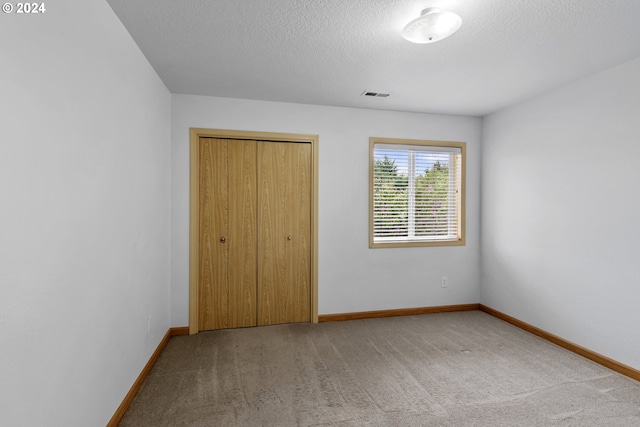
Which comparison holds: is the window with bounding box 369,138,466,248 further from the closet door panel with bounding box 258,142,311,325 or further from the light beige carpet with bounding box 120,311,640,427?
the light beige carpet with bounding box 120,311,640,427

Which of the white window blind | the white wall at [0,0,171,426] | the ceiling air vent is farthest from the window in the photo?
the white wall at [0,0,171,426]

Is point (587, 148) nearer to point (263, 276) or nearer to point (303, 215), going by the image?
point (303, 215)

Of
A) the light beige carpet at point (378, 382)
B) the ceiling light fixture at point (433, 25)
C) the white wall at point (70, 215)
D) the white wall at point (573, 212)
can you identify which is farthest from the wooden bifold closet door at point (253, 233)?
the white wall at point (573, 212)

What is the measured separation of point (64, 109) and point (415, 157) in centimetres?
354

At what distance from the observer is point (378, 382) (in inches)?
95.7

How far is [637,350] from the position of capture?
8.21ft

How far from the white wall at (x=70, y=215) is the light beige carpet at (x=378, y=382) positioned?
1.72 feet

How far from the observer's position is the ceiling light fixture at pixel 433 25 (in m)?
1.86

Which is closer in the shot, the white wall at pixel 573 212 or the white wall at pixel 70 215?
the white wall at pixel 70 215

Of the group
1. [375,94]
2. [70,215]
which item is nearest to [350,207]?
[375,94]

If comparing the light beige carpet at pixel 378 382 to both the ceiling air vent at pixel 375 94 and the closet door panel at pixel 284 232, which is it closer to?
the closet door panel at pixel 284 232

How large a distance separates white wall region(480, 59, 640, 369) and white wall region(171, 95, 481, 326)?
38cm

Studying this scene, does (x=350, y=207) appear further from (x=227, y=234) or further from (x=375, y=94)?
(x=227, y=234)

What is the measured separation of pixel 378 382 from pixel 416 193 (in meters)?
2.38
